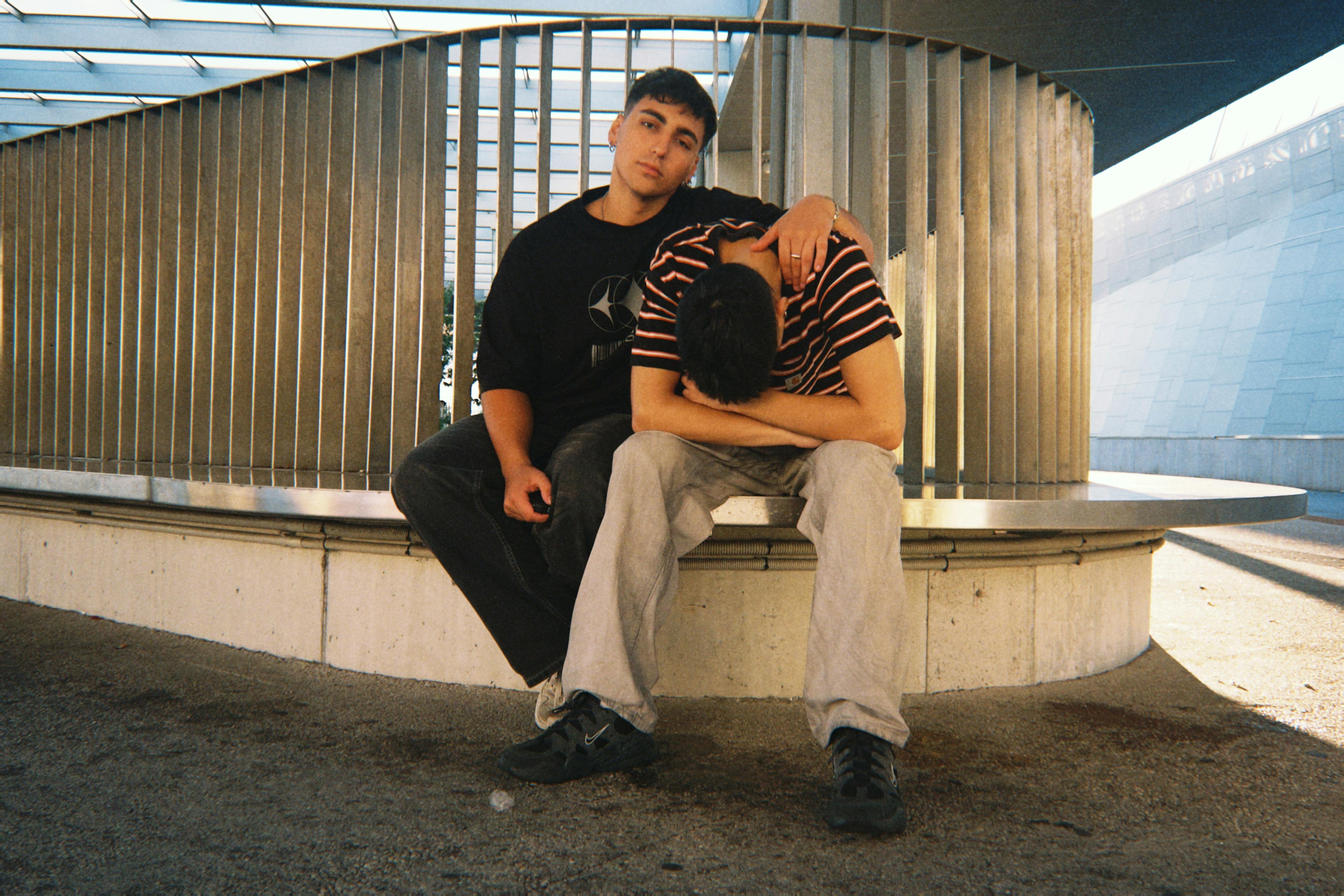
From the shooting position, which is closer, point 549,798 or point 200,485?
point 549,798

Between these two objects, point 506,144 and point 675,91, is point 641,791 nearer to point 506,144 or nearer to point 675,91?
point 675,91

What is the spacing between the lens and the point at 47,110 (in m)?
14.3

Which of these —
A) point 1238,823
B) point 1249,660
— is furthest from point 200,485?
point 1249,660

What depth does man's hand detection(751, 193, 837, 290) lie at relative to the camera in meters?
2.03

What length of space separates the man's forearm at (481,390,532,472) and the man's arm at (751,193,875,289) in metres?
0.77

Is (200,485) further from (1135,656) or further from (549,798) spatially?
(1135,656)

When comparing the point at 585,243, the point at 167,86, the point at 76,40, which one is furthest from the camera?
the point at 167,86

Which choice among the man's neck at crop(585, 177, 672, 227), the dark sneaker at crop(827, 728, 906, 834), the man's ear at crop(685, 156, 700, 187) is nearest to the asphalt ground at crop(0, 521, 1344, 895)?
the dark sneaker at crop(827, 728, 906, 834)

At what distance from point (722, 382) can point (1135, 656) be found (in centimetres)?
210

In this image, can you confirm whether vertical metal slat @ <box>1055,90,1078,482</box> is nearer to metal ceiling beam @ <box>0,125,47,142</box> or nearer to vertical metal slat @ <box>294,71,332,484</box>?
vertical metal slat @ <box>294,71,332,484</box>

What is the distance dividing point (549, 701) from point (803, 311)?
117cm

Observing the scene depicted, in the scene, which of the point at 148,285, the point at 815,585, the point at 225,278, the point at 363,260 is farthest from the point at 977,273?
the point at 148,285

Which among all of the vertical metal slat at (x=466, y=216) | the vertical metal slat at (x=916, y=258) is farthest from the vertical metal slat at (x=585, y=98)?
the vertical metal slat at (x=916, y=258)

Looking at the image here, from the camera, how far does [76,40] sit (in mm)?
11000
